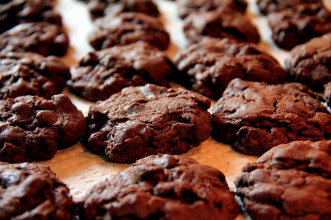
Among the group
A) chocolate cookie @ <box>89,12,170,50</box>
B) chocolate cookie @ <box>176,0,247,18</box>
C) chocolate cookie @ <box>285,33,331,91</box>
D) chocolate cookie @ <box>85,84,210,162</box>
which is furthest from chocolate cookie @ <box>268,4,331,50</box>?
chocolate cookie @ <box>85,84,210,162</box>

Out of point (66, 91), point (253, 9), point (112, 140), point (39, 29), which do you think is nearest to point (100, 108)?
point (112, 140)

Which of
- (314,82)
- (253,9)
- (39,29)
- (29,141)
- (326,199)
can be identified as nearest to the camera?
(326,199)

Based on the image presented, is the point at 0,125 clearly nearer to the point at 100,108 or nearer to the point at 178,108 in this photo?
the point at 100,108

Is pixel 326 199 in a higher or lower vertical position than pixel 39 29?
lower

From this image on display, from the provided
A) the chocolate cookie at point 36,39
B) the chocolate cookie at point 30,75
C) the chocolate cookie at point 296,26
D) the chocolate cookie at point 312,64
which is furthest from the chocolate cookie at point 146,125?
the chocolate cookie at point 296,26

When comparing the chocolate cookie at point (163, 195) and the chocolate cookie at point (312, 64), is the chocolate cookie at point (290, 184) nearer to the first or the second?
the chocolate cookie at point (163, 195)

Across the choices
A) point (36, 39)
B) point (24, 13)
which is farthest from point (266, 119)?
point (24, 13)

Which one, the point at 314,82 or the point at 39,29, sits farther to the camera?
the point at 39,29
